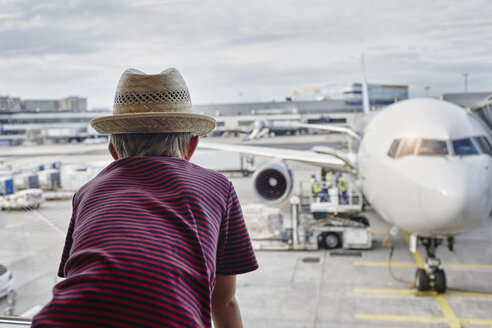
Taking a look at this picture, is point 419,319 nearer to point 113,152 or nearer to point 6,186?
point 6,186

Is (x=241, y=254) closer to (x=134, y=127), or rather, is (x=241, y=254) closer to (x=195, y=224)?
(x=195, y=224)

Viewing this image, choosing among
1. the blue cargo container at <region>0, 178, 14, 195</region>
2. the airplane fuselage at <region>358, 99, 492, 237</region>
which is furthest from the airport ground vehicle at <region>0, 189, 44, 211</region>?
Answer: the airplane fuselage at <region>358, 99, 492, 237</region>

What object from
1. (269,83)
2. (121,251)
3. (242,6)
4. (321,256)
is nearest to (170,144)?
(121,251)

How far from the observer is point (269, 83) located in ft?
9.76

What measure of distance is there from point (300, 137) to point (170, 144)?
49.7 feet

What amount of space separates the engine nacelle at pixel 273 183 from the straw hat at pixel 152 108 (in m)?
5.61

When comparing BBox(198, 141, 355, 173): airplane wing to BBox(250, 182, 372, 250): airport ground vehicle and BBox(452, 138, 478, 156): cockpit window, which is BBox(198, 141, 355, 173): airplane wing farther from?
BBox(452, 138, 478, 156): cockpit window

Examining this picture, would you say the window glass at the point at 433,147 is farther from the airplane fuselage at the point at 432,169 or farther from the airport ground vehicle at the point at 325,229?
the airport ground vehicle at the point at 325,229

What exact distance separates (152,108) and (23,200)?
2.54 m

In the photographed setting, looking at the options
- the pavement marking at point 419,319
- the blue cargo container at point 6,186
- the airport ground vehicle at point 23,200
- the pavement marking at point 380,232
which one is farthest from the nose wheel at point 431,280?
the blue cargo container at point 6,186

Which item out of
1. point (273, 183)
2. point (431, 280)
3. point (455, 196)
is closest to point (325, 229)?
point (273, 183)

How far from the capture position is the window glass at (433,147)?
3.87 metres

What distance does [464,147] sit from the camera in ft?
12.6

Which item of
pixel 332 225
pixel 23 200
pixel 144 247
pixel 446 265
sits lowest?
pixel 446 265
